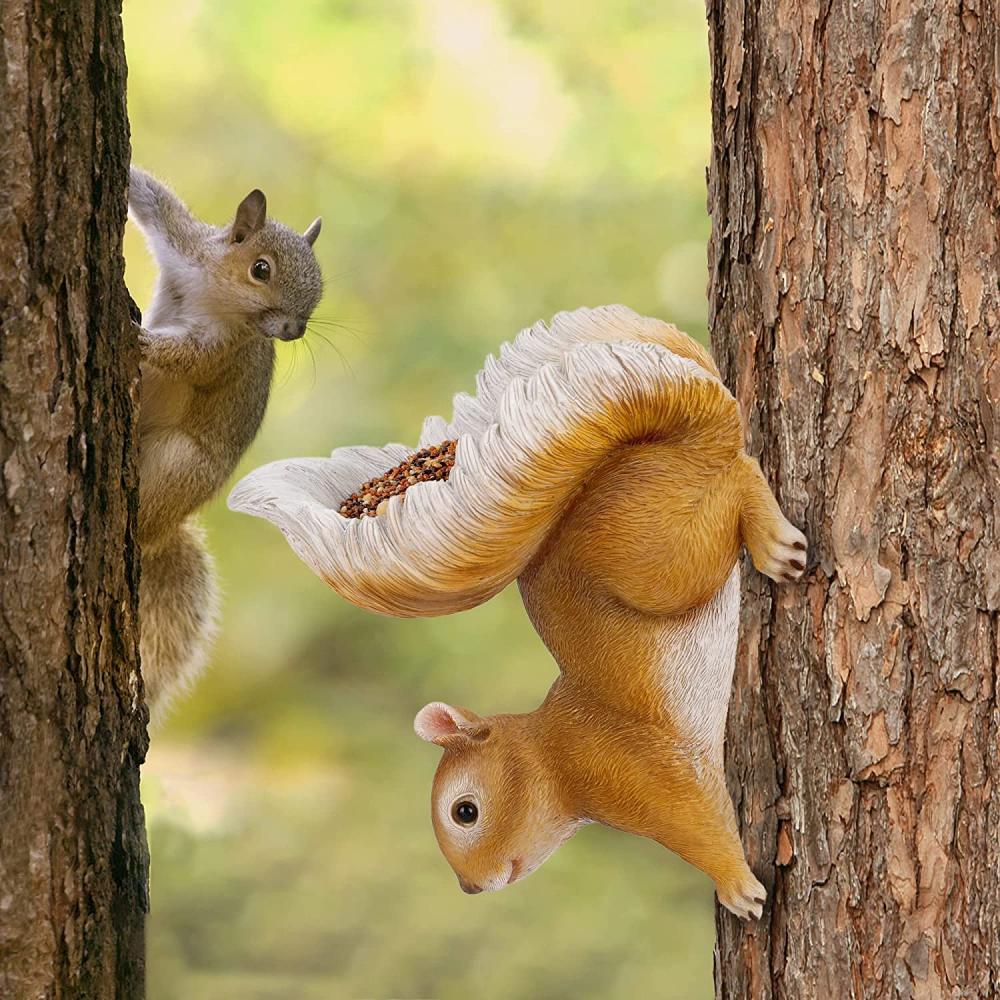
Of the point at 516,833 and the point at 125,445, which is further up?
the point at 125,445

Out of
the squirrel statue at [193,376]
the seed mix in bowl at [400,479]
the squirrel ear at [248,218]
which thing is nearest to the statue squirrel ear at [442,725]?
the seed mix in bowl at [400,479]

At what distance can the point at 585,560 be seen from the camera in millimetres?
886

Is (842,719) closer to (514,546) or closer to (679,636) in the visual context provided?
(679,636)

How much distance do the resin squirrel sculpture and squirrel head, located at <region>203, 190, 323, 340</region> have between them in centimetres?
39

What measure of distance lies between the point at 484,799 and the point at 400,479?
0.69 ft

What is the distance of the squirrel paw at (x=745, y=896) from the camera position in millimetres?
936

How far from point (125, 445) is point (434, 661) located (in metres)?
1.25

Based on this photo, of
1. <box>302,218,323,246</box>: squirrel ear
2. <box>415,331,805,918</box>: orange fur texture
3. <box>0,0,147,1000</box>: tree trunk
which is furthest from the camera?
<box>302,218,323,246</box>: squirrel ear

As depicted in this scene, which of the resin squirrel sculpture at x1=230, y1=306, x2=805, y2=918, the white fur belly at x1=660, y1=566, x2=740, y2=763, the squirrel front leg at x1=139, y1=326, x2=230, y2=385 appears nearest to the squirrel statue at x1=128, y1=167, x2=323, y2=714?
the squirrel front leg at x1=139, y1=326, x2=230, y2=385

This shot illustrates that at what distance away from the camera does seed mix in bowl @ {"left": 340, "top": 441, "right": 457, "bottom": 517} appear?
0.85 m

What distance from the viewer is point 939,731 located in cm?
91

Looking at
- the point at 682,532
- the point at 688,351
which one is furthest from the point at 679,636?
the point at 688,351

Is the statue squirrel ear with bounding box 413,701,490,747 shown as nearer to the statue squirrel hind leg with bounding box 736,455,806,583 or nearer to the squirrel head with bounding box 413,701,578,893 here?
the squirrel head with bounding box 413,701,578,893

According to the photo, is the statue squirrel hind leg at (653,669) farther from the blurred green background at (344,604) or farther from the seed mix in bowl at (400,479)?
the blurred green background at (344,604)
